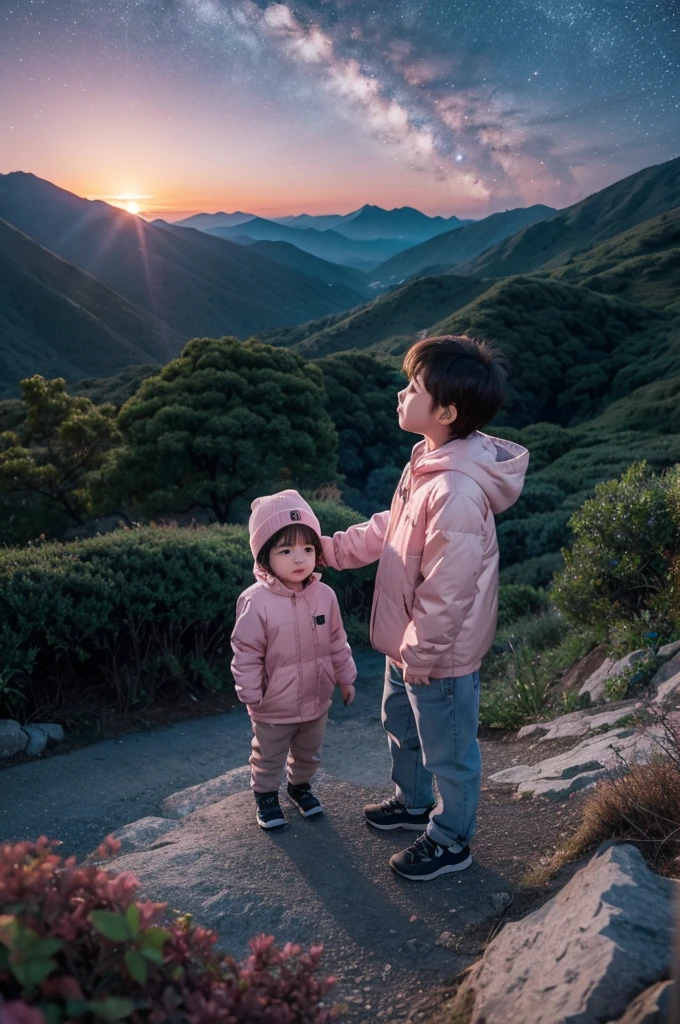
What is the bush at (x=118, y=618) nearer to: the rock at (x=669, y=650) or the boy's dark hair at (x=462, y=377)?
the rock at (x=669, y=650)

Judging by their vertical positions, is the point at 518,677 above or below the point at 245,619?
below

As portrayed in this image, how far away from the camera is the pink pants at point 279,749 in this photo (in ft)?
10.8

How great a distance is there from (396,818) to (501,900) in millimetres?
665

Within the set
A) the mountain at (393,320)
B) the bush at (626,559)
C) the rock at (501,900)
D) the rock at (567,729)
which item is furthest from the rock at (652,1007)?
the mountain at (393,320)

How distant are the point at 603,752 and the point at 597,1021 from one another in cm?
215

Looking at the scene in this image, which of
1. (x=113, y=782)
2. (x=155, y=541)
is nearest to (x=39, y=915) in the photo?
(x=113, y=782)

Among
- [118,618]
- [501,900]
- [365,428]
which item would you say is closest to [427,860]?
[501,900]

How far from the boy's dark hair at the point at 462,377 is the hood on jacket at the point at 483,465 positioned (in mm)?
81

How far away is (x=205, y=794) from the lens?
4250 mm

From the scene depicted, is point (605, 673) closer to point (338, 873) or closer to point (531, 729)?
point (531, 729)

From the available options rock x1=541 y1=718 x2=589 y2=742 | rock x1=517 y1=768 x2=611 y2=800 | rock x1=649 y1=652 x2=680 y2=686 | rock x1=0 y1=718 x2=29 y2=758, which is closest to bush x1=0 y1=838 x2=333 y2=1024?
rock x1=517 y1=768 x2=611 y2=800

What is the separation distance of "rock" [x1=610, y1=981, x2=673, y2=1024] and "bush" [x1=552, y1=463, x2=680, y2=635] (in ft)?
11.4

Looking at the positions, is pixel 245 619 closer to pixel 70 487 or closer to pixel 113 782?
pixel 113 782

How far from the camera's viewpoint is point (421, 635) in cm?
269
